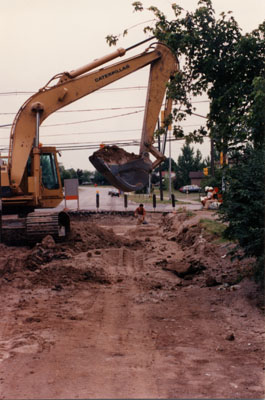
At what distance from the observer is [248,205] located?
1120 centimetres

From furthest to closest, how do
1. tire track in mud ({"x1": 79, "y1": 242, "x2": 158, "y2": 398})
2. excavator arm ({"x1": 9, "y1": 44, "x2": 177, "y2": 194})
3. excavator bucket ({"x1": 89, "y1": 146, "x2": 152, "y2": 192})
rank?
excavator arm ({"x1": 9, "y1": 44, "x2": 177, "y2": 194}) → excavator bucket ({"x1": 89, "y1": 146, "x2": 152, "y2": 192}) → tire track in mud ({"x1": 79, "y1": 242, "x2": 158, "y2": 398})

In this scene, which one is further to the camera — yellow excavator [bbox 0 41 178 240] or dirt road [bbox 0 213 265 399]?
yellow excavator [bbox 0 41 178 240]

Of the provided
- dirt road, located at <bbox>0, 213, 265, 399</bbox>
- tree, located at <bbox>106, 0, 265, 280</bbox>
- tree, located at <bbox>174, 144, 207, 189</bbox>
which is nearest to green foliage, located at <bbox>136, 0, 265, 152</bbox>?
tree, located at <bbox>106, 0, 265, 280</bbox>

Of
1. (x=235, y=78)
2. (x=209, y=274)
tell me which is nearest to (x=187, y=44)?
(x=235, y=78)

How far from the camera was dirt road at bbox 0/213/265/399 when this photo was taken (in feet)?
21.9

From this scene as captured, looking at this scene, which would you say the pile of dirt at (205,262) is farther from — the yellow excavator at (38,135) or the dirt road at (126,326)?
the yellow excavator at (38,135)

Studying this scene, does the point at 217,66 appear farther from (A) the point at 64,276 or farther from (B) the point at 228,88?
(A) the point at 64,276

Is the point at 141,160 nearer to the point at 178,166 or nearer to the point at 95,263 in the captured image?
the point at 95,263

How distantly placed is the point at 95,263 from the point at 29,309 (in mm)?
5074

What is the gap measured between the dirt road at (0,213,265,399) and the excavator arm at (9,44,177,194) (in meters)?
2.99

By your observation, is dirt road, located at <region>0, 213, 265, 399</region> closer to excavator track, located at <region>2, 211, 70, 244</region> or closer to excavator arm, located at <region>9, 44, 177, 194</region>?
excavator track, located at <region>2, 211, 70, 244</region>

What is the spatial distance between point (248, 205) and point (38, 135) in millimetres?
8851

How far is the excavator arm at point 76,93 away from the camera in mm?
17609

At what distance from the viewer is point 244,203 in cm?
1142
